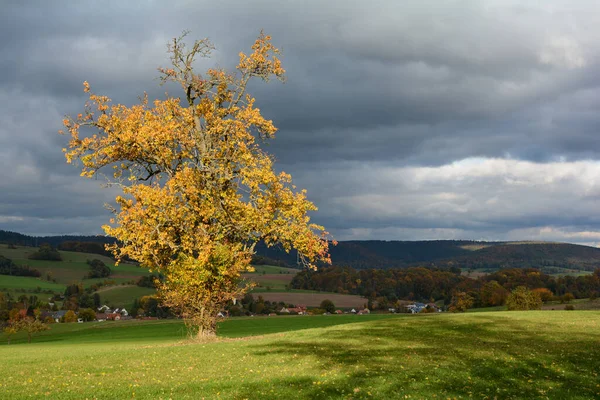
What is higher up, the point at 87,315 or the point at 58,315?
the point at 87,315

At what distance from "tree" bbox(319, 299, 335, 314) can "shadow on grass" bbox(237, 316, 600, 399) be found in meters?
118

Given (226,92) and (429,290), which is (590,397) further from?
(429,290)

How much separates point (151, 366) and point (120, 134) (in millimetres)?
20510

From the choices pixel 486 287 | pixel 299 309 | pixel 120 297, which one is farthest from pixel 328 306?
pixel 120 297

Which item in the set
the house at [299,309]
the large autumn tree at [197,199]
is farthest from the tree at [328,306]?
the large autumn tree at [197,199]

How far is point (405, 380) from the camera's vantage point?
2223 cm

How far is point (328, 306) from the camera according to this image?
160625mm

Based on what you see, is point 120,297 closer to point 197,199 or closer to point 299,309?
point 299,309

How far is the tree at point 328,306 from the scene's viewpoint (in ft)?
519

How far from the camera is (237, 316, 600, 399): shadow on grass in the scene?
20594 millimetres

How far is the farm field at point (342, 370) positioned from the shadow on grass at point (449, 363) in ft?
0.16

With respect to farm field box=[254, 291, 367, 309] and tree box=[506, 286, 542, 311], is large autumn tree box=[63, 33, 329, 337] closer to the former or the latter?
tree box=[506, 286, 542, 311]

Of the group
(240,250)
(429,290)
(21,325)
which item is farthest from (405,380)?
(429,290)

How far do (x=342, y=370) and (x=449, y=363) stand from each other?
5.84 meters
